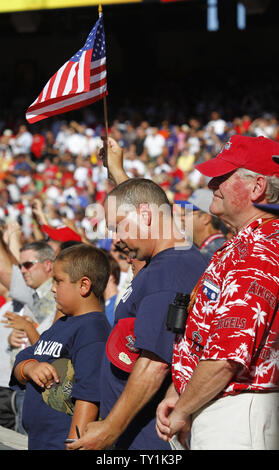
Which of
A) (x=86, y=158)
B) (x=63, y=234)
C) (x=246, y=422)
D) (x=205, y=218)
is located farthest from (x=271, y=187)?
(x=86, y=158)

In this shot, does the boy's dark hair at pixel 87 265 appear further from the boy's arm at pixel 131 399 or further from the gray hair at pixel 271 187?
the gray hair at pixel 271 187

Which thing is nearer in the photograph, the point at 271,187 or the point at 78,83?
the point at 271,187

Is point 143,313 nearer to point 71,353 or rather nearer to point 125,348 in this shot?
point 125,348

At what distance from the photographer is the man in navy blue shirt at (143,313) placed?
2.64m

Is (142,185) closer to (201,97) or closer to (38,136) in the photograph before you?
(38,136)

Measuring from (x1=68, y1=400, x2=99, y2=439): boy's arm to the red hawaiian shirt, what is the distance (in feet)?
2.06

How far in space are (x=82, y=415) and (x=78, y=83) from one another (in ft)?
6.12

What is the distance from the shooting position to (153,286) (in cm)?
275

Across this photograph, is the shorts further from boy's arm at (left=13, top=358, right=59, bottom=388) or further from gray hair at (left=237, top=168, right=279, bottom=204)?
boy's arm at (left=13, top=358, right=59, bottom=388)

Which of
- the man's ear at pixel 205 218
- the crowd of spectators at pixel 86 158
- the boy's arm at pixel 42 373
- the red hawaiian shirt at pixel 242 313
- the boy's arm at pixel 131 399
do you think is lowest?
the crowd of spectators at pixel 86 158

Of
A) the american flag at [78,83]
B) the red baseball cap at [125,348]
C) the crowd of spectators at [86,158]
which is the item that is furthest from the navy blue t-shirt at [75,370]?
the crowd of spectators at [86,158]

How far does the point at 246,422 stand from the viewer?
7.64 ft

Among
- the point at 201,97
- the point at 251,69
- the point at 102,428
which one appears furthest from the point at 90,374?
the point at 251,69

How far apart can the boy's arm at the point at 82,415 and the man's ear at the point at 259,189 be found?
3.77ft
